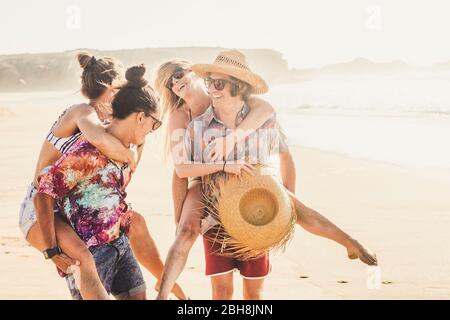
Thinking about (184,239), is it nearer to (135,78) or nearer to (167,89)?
(135,78)

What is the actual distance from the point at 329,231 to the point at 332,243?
3.30 meters

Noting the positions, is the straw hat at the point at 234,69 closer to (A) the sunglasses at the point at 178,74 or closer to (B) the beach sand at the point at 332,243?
(A) the sunglasses at the point at 178,74

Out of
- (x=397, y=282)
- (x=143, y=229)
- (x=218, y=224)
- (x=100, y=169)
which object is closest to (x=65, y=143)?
(x=100, y=169)

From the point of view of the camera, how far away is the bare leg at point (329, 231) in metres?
3.72

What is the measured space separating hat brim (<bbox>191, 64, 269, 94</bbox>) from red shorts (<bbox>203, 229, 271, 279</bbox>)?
0.82 m

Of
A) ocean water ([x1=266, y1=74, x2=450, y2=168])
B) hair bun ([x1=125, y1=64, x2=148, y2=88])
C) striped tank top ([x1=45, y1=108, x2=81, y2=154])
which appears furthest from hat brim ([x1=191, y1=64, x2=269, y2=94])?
ocean water ([x1=266, y1=74, x2=450, y2=168])

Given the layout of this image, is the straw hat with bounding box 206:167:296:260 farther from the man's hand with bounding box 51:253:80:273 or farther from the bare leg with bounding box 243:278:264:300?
the man's hand with bounding box 51:253:80:273

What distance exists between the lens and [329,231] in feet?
12.3

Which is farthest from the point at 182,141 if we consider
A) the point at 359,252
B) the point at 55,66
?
the point at 55,66

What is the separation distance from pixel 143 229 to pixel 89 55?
0.99 m

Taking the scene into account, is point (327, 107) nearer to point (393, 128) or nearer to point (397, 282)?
point (393, 128)

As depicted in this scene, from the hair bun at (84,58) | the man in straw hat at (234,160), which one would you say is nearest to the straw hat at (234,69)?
the man in straw hat at (234,160)

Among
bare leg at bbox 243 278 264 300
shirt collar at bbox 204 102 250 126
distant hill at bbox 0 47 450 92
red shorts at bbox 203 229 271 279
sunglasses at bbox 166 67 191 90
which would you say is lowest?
bare leg at bbox 243 278 264 300

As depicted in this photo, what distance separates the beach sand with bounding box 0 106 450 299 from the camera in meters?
5.52
